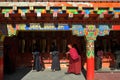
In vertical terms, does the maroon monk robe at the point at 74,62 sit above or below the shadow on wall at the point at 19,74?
above

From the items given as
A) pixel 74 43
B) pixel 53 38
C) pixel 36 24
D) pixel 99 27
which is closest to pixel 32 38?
pixel 53 38

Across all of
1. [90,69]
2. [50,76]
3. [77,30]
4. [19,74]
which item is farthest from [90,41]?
[19,74]

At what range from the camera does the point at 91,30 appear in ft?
37.4

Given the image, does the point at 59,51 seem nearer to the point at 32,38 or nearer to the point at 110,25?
the point at 32,38

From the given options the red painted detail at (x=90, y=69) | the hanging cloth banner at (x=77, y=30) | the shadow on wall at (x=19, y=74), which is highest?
the hanging cloth banner at (x=77, y=30)

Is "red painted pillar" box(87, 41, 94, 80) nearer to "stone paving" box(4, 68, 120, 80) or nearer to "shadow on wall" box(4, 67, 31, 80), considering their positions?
"stone paving" box(4, 68, 120, 80)

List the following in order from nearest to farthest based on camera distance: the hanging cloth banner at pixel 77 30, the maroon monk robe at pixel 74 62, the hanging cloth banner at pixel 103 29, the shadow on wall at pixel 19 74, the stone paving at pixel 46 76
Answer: the hanging cloth banner at pixel 77 30, the hanging cloth banner at pixel 103 29, the stone paving at pixel 46 76, the shadow on wall at pixel 19 74, the maroon monk robe at pixel 74 62

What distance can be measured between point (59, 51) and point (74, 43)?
0.87 meters

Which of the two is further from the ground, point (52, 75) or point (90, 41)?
point (90, 41)

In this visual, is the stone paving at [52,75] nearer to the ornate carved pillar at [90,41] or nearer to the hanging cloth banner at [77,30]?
the ornate carved pillar at [90,41]

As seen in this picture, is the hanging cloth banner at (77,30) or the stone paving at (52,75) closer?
the hanging cloth banner at (77,30)

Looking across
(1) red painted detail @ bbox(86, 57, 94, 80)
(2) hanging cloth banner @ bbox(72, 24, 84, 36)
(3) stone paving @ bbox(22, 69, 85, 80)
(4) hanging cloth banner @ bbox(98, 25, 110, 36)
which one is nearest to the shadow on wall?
(3) stone paving @ bbox(22, 69, 85, 80)

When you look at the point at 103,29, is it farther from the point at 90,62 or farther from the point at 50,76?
the point at 50,76

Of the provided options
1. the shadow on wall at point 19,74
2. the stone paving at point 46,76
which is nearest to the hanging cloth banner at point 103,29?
the stone paving at point 46,76
